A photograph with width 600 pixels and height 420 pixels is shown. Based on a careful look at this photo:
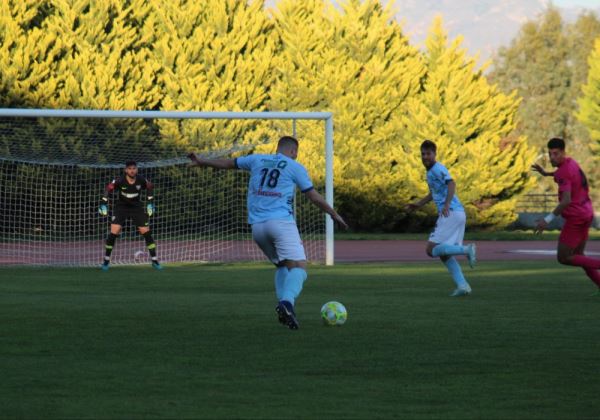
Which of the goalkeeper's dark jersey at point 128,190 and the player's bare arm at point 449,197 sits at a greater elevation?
the goalkeeper's dark jersey at point 128,190

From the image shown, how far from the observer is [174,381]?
834 cm

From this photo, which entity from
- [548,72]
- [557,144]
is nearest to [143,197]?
[557,144]

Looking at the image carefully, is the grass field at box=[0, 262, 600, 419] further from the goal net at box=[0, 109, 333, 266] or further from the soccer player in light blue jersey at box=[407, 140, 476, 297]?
the goal net at box=[0, 109, 333, 266]

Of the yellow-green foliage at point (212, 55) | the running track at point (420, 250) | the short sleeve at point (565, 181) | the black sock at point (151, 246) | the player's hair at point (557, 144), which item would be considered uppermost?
the yellow-green foliage at point (212, 55)

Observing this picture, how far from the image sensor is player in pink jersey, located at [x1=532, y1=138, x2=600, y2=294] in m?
15.1

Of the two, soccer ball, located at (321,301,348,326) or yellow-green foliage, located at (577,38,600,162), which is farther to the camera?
yellow-green foliage, located at (577,38,600,162)

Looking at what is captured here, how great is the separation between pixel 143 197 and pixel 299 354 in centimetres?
2503

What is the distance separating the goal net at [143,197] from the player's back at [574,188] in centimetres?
1208

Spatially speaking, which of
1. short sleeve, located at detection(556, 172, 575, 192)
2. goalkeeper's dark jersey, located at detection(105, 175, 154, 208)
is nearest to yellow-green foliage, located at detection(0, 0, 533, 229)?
goalkeeper's dark jersey, located at detection(105, 175, 154, 208)

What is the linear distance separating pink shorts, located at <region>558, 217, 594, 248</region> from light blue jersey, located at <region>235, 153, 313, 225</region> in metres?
4.61

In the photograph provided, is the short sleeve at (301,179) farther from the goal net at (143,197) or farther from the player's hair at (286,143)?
the goal net at (143,197)

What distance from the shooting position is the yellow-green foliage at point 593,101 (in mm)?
64250

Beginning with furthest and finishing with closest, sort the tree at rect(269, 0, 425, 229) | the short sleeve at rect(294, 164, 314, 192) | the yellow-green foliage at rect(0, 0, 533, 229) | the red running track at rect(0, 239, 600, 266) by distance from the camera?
the tree at rect(269, 0, 425, 229) < the yellow-green foliage at rect(0, 0, 533, 229) < the red running track at rect(0, 239, 600, 266) < the short sleeve at rect(294, 164, 314, 192)

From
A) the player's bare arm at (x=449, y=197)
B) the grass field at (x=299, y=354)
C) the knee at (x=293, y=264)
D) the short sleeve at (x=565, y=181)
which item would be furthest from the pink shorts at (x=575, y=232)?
the knee at (x=293, y=264)
